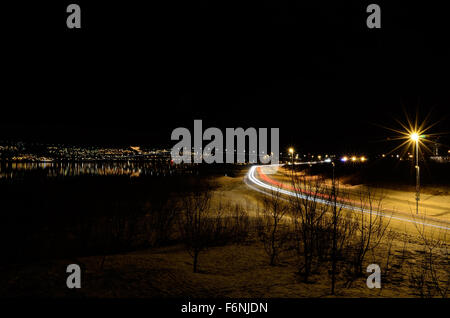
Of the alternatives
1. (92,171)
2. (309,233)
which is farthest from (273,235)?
(92,171)

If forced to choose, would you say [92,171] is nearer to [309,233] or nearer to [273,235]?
[309,233]

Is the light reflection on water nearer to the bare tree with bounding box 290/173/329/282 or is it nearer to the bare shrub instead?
the bare tree with bounding box 290/173/329/282

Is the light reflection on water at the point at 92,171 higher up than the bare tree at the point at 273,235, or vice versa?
the light reflection on water at the point at 92,171

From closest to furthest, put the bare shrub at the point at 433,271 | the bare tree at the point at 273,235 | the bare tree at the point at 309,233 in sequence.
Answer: the bare shrub at the point at 433,271 < the bare tree at the point at 309,233 < the bare tree at the point at 273,235

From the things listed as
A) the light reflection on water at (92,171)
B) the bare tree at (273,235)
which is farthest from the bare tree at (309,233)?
the light reflection on water at (92,171)

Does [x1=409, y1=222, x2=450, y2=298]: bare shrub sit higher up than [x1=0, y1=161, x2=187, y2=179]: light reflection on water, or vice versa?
[x1=0, y1=161, x2=187, y2=179]: light reflection on water

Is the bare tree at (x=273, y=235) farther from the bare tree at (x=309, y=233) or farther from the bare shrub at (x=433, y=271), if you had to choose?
the bare shrub at (x=433, y=271)

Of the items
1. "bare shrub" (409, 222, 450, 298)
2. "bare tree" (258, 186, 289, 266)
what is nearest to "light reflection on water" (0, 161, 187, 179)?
"bare tree" (258, 186, 289, 266)

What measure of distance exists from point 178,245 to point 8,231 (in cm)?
954

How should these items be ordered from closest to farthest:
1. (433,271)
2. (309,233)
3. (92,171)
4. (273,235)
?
(433,271), (273,235), (309,233), (92,171)

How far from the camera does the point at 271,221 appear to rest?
45.8 feet

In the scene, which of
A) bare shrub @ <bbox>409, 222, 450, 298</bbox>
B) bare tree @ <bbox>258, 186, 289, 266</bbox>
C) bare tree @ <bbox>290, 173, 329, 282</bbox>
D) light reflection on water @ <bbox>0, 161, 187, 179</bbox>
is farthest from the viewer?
light reflection on water @ <bbox>0, 161, 187, 179</bbox>
